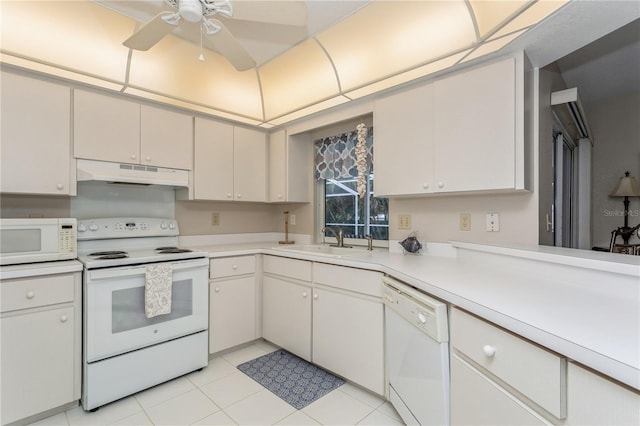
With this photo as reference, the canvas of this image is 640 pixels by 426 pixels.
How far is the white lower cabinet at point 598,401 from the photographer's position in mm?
640

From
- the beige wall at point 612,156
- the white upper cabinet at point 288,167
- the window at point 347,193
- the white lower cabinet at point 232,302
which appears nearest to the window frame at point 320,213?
the window at point 347,193

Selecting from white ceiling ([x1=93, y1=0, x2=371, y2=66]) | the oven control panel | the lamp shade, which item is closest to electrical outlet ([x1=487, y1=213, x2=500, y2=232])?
white ceiling ([x1=93, y1=0, x2=371, y2=66])

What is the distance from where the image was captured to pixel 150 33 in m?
1.65

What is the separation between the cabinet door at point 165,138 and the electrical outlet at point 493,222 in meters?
2.52

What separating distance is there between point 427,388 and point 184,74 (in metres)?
2.94

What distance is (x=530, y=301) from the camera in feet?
3.58

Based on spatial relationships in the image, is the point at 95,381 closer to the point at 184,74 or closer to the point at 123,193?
the point at 123,193

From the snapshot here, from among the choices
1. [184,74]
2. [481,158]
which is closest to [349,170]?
[481,158]

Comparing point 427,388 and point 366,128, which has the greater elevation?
point 366,128

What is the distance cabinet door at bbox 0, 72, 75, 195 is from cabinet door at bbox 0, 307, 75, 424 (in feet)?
2.82

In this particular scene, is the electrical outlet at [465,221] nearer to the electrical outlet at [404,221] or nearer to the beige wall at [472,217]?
the beige wall at [472,217]

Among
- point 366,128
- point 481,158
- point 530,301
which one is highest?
point 366,128

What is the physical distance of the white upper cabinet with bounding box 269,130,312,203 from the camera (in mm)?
3217

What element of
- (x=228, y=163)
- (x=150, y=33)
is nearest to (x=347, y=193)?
(x=228, y=163)
